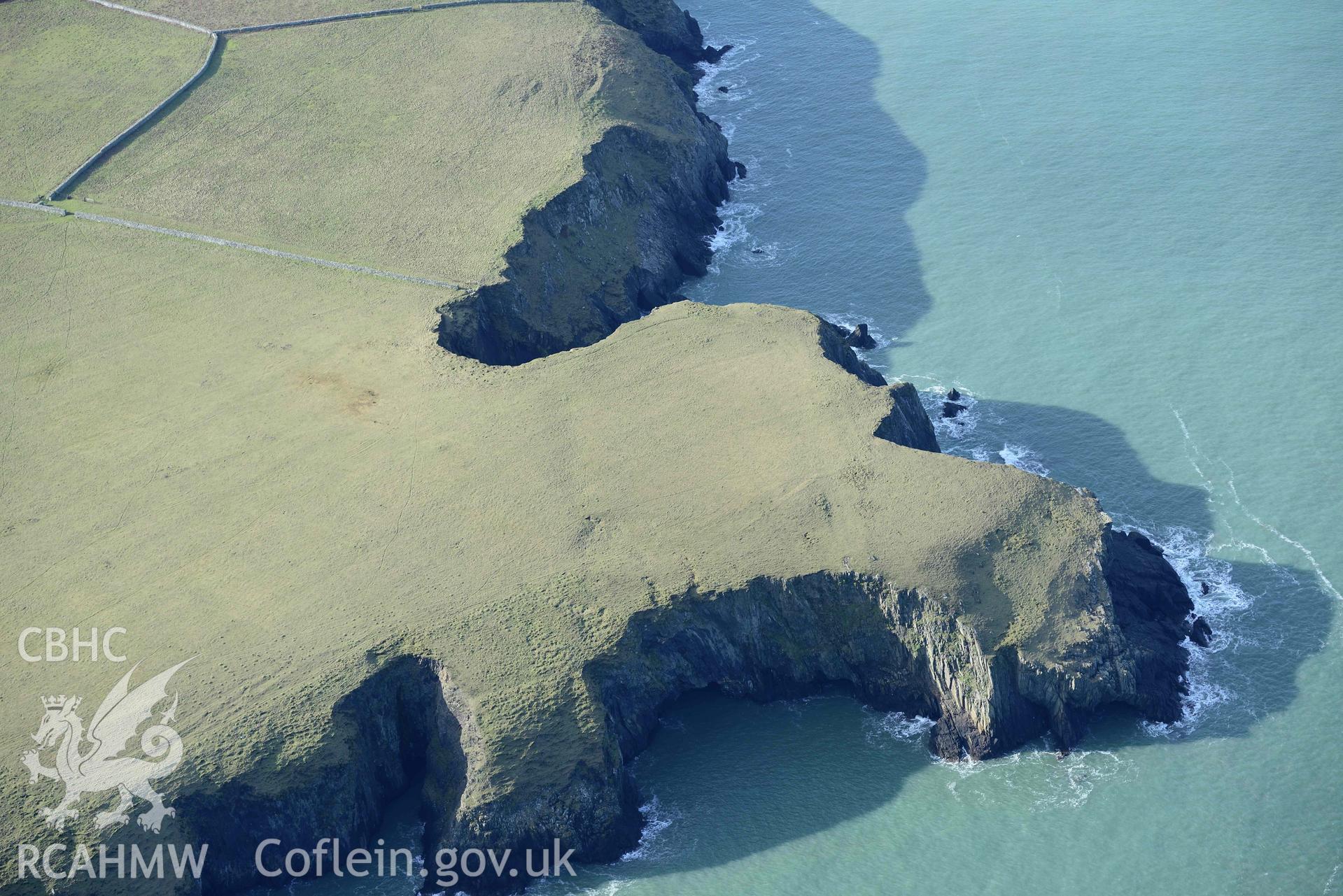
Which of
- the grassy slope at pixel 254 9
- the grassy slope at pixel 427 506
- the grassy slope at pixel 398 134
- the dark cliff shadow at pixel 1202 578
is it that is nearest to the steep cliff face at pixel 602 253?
the grassy slope at pixel 398 134

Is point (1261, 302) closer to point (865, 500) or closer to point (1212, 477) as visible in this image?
point (1212, 477)

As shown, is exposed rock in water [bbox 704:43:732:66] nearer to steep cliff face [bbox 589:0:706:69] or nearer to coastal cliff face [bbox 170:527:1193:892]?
steep cliff face [bbox 589:0:706:69]

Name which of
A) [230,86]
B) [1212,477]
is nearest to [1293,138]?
[1212,477]

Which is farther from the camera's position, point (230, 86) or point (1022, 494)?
point (230, 86)

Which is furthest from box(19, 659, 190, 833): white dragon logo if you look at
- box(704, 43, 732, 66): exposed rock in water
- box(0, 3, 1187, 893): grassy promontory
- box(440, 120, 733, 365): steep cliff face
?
box(704, 43, 732, 66): exposed rock in water

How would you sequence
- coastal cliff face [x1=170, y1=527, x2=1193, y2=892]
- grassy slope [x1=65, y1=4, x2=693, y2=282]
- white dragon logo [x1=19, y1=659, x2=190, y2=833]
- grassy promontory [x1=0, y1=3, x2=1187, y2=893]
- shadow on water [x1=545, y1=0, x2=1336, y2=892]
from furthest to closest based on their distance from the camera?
1. grassy slope [x1=65, y1=4, x2=693, y2=282]
2. shadow on water [x1=545, y1=0, x2=1336, y2=892]
3. grassy promontory [x1=0, y1=3, x2=1187, y2=893]
4. coastal cliff face [x1=170, y1=527, x2=1193, y2=892]
5. white dragon logo [x1=19, y1=659, x2=190, y2=833]

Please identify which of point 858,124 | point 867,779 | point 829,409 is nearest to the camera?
point 867,779

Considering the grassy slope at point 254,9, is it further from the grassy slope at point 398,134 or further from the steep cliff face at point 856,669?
the steep cliff face at point 856,669
